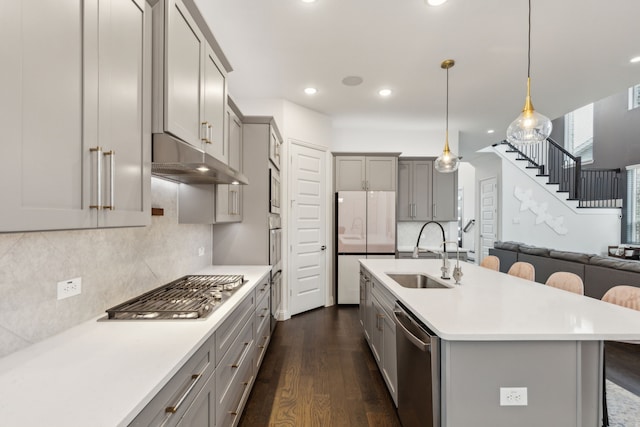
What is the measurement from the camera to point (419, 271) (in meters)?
3.08

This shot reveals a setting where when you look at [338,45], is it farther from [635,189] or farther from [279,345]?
[635,189]

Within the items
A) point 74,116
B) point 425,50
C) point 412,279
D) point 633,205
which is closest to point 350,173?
point 425,50

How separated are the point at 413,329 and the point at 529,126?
1.86 m

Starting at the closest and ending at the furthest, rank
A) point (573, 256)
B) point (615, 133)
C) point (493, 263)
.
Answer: point (493, 263) < point (573, 256) < point (615, 133)

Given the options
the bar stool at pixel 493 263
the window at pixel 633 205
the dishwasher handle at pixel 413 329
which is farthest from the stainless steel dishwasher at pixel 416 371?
the window at pixel 633 205

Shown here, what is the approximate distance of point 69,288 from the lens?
55.9 inches

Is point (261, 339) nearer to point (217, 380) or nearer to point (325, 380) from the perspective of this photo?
point (325, 380)

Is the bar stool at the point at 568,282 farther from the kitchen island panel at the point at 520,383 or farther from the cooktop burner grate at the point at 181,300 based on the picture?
the cooktop burner grate at the point at 181,300

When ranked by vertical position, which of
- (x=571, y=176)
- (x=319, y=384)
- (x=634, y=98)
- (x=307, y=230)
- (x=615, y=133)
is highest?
(x=634, y=98)

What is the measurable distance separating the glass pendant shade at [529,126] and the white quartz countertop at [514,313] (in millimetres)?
1189

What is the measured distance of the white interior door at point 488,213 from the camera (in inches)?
298

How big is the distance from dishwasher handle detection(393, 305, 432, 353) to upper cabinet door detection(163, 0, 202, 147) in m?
1.59

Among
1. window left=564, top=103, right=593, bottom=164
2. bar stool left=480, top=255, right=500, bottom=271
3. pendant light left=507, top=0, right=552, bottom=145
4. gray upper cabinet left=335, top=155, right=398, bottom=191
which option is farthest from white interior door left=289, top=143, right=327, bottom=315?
window left=564, top=103, right=593, bottom=164

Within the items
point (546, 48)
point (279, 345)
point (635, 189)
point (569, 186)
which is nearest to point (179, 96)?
point (279, 345)
